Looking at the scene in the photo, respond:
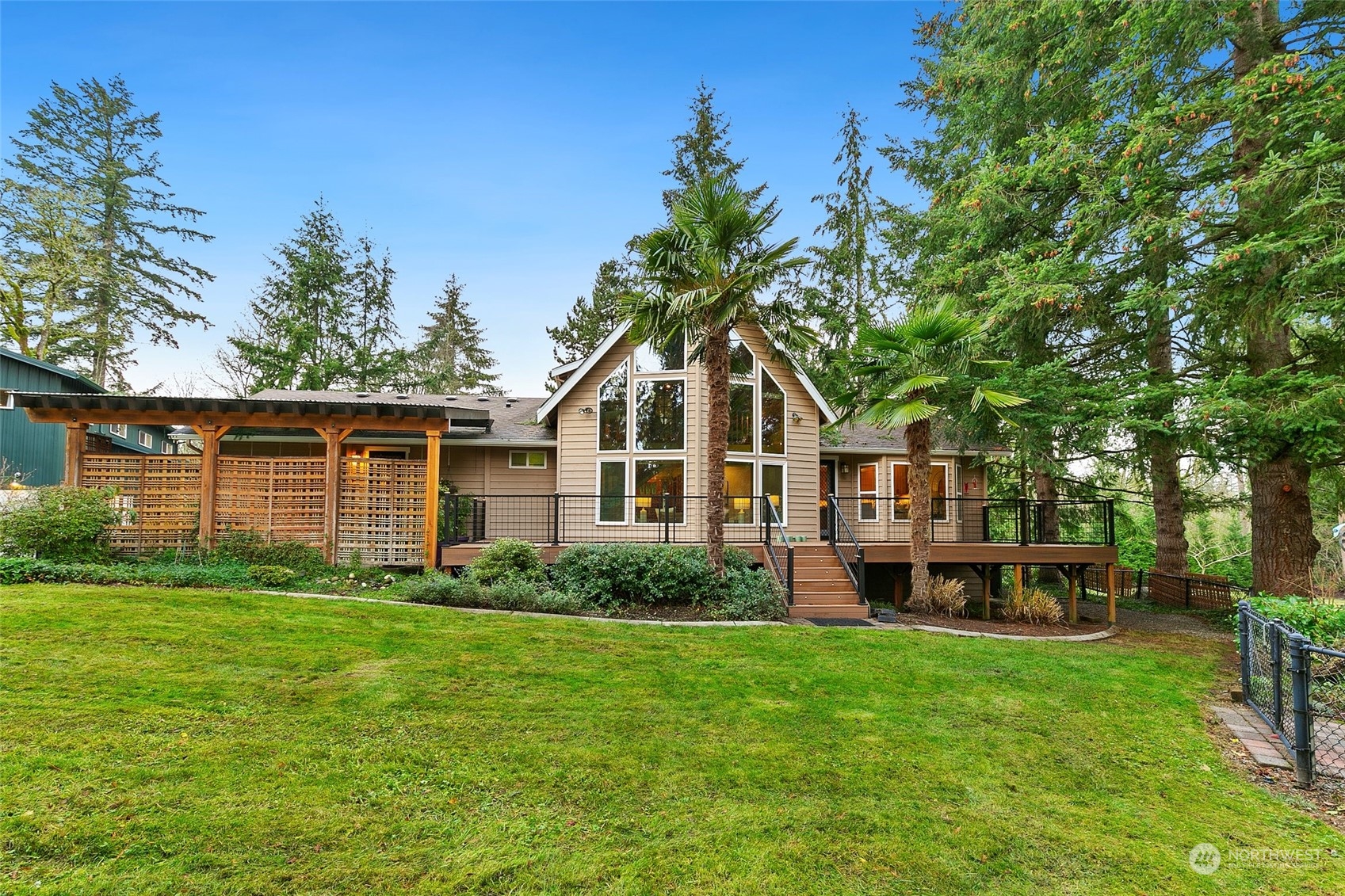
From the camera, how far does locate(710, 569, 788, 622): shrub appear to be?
8.52m

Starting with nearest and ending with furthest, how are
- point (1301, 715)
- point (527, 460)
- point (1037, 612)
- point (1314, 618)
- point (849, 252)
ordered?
point (1301, 715)
point (1314, 618)
point (1037, 612)
point (527, 460)
point (849, 252)

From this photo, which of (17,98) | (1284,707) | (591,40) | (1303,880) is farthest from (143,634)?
(17,98)

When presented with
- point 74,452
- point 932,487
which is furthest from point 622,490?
point 74,452

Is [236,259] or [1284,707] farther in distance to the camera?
[236,259]

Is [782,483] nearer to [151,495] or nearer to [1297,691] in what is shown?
[1297,691]

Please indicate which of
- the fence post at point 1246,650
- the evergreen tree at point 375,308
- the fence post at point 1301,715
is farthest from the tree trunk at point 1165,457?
the evergreen tree at point 375,308

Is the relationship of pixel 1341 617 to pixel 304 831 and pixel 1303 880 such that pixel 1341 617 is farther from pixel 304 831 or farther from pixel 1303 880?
pixel 304 831

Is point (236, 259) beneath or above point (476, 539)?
above

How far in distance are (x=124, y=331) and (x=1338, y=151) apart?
112ft

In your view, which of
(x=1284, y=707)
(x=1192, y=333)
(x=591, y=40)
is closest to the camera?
(x=1284, y=707)

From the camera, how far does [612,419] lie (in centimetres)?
1268

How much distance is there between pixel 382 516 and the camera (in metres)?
10.6

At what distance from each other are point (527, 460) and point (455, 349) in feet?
65.3

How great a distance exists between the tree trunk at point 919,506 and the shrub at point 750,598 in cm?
265
